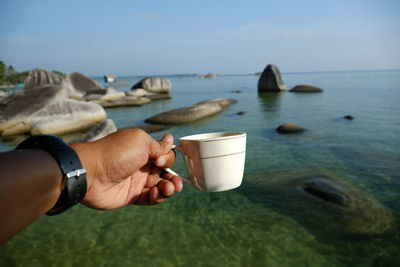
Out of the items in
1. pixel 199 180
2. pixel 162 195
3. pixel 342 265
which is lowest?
pixel 342 265

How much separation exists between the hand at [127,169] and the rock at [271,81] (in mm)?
24907

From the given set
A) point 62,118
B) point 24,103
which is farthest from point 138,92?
point 62,118

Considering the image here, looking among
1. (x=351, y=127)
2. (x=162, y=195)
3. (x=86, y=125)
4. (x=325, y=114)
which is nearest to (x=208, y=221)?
(x=162, y=195)

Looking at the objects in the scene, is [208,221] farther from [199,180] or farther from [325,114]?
[325,114]

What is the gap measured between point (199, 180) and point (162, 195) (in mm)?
563

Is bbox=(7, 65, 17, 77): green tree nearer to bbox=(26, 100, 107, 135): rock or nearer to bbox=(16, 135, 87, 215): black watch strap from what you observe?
bbox=(26, 100, 107, 135): rock

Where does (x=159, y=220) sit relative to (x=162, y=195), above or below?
below

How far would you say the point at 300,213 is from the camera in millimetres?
3764

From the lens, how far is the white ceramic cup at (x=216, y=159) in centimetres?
141

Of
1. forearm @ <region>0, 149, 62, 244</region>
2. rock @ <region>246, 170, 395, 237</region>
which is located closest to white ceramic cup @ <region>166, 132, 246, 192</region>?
forearm @ <region>0, 149, 62, 244</region>

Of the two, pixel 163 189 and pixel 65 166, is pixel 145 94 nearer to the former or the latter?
pixel 163 189

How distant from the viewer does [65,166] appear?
1277 mm

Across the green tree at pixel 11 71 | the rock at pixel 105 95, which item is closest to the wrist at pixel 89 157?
the rock at pixel 105 95

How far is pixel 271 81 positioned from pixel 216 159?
83.8ft
